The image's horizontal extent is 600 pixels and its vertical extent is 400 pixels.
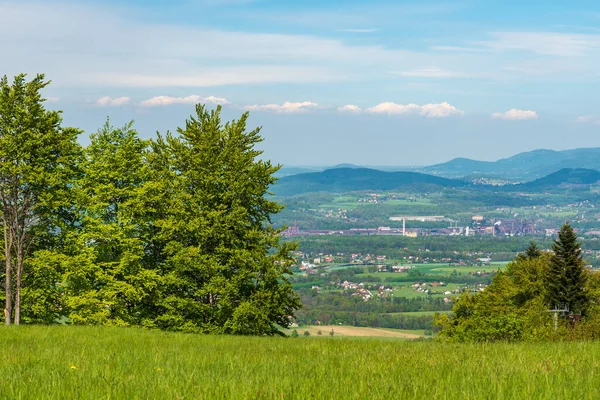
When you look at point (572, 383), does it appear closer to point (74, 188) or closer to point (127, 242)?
point (127, 242)

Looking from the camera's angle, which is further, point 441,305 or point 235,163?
point 441,305

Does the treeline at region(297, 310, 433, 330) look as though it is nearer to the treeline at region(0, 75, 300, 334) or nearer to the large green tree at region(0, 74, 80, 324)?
the treeline at region(0, 75, 300, 334)

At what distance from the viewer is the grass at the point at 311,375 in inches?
233

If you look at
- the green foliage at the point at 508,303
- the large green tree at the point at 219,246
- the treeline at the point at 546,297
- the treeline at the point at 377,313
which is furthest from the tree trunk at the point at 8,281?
the treeline at the point at 377,313

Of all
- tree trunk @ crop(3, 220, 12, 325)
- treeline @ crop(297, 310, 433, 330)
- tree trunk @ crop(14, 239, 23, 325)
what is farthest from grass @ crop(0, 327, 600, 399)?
treeline @ crop(297, 310, 433, 330)

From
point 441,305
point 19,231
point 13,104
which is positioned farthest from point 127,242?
point 441,305

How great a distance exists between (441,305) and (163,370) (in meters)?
185

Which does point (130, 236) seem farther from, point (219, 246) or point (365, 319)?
point (365, 319)

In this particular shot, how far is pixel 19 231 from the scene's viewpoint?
35.2m

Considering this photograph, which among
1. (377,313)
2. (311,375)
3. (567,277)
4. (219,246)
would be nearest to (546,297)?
(567,277)

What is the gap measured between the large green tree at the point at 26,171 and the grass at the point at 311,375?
2559 cm

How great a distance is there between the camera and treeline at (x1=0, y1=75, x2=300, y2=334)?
33.7m

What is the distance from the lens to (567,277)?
65.6 metres

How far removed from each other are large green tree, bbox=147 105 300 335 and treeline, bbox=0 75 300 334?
0.08 metres
